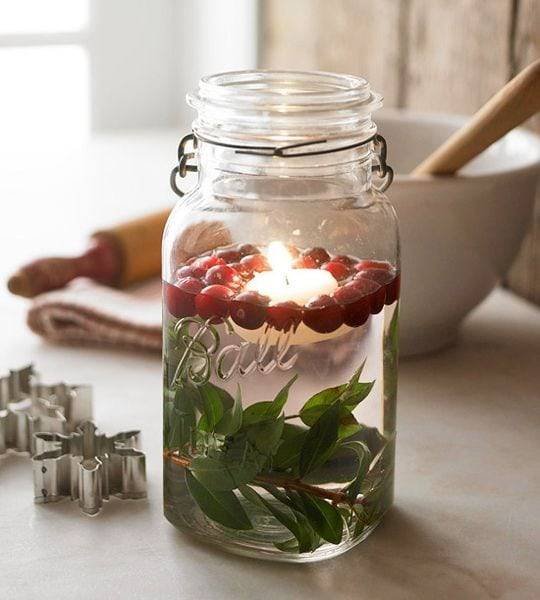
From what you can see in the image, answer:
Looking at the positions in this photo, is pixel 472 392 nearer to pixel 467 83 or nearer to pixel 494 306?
pixel 494 306

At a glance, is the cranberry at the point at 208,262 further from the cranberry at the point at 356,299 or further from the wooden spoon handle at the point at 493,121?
the wooden spoon handle at the point at 493,121

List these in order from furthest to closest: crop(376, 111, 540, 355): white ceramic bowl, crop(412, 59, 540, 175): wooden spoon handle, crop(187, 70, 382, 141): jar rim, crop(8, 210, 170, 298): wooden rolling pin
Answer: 1. crop(8, 210, 170, 298): wooden rolling pin
2. crop(376, 111, 540, 355): white ceramic bowl
3. crop(412, 59, 540, 175): wooden spoon handle
4. crop(187, 70, 382, 141): jar rim

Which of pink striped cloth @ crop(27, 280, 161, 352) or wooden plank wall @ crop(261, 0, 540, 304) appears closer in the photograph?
pink striped cloth @ crop(27, 280, 161, 352)

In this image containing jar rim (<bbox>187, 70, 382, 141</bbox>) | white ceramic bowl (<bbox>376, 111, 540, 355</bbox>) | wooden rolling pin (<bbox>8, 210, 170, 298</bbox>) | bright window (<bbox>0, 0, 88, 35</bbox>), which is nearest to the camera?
jar rim (<bbox>187, 70, 382, 141</bbox>)

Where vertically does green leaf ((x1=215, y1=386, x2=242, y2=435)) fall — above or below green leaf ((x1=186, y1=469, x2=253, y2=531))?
above

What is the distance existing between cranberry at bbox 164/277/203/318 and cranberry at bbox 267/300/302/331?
5 centimetres

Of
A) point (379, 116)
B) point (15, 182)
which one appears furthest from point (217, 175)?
point (15, 182)

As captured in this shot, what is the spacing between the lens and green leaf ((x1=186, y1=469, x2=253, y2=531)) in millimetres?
691

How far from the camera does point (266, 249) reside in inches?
29.0

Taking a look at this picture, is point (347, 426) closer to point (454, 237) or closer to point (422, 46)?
point (454, 237)

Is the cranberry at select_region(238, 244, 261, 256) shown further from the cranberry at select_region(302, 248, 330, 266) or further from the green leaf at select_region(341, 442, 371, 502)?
the green leaf at select_region(341, 442, 371, 502)

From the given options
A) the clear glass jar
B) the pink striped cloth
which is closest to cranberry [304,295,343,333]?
the clear glass jar

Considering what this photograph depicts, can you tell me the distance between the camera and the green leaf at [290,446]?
2.26 feet

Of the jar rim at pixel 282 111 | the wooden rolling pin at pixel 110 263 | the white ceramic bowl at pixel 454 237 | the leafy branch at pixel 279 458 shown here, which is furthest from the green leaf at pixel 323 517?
the wooden rolling pin at pixel 110 263
